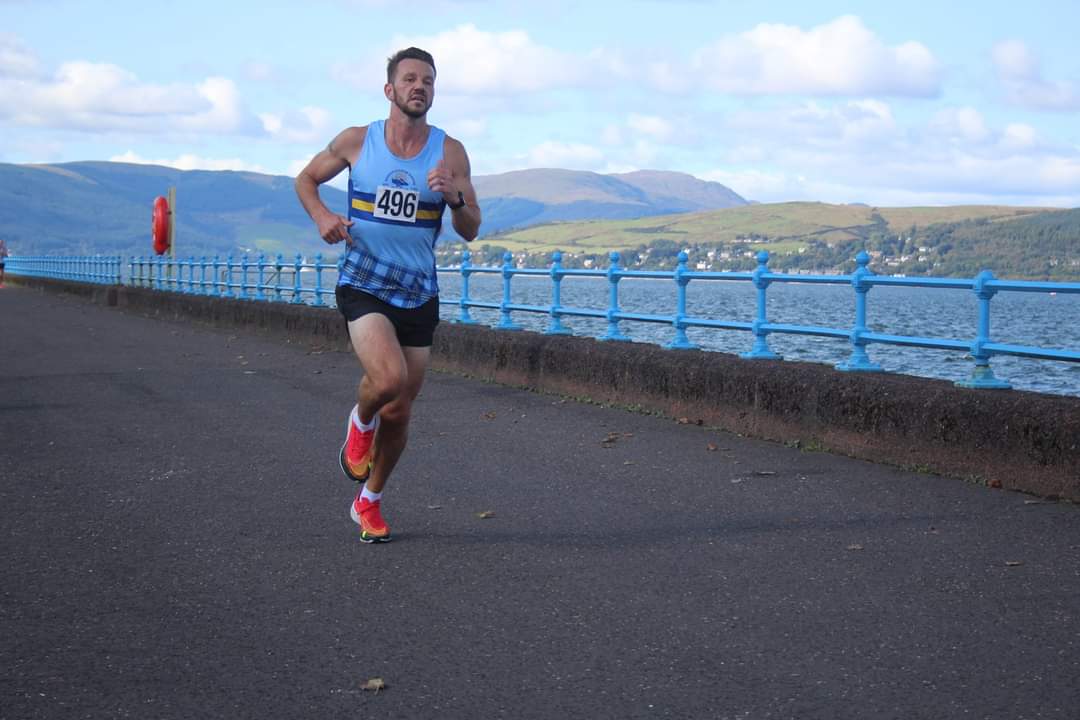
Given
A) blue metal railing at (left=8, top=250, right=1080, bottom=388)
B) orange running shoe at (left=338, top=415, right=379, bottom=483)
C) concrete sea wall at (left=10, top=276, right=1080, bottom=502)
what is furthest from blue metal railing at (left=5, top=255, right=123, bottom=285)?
orange running shoe at (left=338, top=415, right=379, bottom=483)

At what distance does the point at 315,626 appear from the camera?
16.5 feet

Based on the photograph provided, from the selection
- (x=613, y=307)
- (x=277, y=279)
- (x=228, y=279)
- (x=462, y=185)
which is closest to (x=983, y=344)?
(x=462, y=185)

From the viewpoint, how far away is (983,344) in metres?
9.13

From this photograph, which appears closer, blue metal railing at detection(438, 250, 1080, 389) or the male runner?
the male runner

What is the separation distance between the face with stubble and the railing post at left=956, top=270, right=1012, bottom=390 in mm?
4064

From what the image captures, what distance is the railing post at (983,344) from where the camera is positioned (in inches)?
356

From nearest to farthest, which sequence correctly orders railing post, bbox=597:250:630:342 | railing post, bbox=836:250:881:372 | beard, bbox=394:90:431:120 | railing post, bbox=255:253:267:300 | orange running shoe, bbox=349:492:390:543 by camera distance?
beard, bbox=394:90:431:120
orange running shoe, bbox=349:492:390:543
railing post, bbox=836:250:881:372
railing post, bbox=597:250:630:342
railing post, bbox=255:253:267:300

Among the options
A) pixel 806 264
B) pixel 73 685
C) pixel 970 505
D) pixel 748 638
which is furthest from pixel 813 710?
pixel 806 264

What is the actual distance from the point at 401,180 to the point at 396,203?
3.9 inches

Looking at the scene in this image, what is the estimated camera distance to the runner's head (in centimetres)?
634

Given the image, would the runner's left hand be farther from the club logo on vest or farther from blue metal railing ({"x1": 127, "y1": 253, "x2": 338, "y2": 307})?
blue metal railing ({"x1": 127, "y1": 253, "x2": 338, "y2": 307})

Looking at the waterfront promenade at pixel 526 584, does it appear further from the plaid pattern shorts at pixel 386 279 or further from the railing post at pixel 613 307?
the railing post at pixel 613 307

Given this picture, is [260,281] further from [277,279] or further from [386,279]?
[386,279]

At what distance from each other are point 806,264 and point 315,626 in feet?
361
